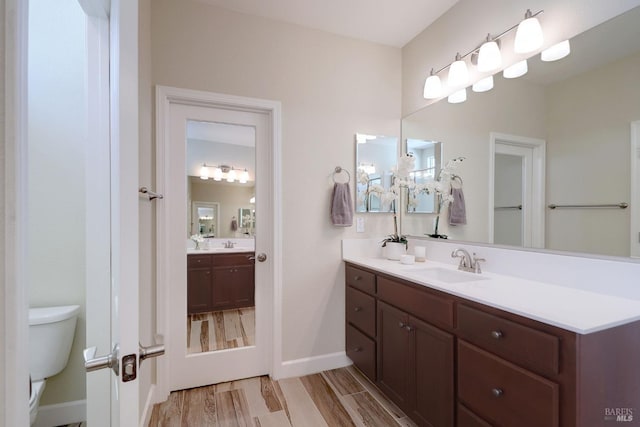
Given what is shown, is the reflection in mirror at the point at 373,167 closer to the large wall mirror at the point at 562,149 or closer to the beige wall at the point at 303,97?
the beige wall at the point at 303,97

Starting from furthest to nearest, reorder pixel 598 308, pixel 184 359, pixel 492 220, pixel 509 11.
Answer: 1. pixel 184 359
2. pixel 492 220
3. pixel 509 11
4. pixel 598 308

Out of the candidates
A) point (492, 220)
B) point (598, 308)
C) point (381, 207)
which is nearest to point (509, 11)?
point (492, 220)

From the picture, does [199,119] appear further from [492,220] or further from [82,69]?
[492,220]

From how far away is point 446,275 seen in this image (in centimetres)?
191

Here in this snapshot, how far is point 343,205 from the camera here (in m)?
2.27

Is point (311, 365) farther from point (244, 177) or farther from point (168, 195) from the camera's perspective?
point (168, 195)

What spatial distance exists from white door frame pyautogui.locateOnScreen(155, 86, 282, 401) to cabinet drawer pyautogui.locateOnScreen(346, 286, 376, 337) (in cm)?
56

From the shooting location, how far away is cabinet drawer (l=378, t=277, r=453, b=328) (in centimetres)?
140

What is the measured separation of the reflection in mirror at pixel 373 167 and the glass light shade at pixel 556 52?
113 cm

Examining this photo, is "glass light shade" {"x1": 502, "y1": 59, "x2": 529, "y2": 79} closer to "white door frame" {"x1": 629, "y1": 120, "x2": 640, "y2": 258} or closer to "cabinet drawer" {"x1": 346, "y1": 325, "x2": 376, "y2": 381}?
"white door frame" {"x1": 629, "y1": 120, "x2": 640, "y2": 258}

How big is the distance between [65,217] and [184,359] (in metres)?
1.60

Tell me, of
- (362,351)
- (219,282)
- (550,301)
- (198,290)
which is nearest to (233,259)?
(219,282)

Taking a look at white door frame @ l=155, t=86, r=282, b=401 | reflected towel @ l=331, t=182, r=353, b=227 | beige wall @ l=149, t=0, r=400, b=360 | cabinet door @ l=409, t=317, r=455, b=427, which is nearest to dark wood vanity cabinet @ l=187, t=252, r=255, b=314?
white door frame @ l=155, t=86, r=282, b=401

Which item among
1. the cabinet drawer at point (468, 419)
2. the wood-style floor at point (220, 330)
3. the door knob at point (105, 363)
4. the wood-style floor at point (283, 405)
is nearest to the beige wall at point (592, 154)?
the cabinet drawer at point (468, 419)
